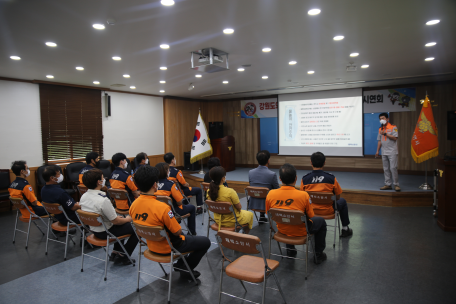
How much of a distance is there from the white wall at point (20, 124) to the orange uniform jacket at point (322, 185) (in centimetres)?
643

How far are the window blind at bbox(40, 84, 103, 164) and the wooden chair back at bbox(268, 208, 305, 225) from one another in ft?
21.1

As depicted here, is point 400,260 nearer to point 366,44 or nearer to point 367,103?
point 366,44

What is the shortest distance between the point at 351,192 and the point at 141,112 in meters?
6.75

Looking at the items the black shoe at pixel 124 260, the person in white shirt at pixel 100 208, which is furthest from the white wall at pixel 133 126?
the person in white shirt at pixel 100 208

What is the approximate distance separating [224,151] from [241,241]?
25.6 feet

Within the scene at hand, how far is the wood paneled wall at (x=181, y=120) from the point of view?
33.1 feet

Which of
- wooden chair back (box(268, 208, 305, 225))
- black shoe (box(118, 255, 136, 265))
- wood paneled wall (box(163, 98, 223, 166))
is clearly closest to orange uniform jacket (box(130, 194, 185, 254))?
wooden chair back (box(268, 208, 305, 225))

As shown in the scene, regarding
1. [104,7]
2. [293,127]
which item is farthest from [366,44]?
[293,127]

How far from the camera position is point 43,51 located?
4.35 metres

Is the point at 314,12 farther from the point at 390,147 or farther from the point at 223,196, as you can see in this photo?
the point at 390,147

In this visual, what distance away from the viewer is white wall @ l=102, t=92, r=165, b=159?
8.31 m

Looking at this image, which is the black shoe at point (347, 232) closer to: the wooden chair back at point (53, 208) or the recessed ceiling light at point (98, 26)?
the wooden chair back at point (53, 208)

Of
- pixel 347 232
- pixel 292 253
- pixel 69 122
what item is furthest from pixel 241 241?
→ pixel 69 122

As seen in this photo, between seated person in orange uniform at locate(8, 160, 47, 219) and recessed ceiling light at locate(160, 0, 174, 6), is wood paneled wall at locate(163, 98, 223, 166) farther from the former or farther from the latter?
recessed ceiling light at locate(160, 0, 174, 6)
